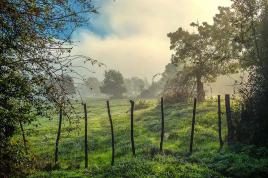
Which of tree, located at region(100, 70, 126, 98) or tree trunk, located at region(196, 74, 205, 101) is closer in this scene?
tree trunk, located at region(196, 74, 205, 101)

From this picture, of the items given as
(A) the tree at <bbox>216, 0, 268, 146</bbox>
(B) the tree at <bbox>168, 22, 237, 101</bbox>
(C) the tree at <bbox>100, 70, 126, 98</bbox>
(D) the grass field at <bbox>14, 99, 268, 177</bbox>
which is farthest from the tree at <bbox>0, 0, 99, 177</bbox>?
(C) the tree at <bbox>100, 70, 126, 98</bbox>

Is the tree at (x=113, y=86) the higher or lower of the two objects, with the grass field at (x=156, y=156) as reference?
higher

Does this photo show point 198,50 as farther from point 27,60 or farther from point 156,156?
point 27,60

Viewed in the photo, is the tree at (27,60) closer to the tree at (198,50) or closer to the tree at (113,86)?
the tree at (198,50)

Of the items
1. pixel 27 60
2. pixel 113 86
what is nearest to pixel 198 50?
pixel 27 60

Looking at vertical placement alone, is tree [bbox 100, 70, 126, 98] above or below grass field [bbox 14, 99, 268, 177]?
above

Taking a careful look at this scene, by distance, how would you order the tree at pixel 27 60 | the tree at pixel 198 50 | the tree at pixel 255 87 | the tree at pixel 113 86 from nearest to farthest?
the tree at pixel 27 60 < the tree at pixel 255 87 < the tree at pixel 198 50 < the tree at pixel 113 86

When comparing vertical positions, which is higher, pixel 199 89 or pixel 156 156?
pixel 199 89

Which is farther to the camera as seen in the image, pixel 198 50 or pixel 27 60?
pixel 198 50

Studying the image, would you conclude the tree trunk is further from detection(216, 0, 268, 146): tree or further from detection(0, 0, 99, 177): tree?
detection(0, 0, 99, 177): tree

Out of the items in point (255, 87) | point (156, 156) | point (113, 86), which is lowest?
point (156, 156)

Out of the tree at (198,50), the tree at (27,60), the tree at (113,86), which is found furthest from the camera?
the tree at (113,86)

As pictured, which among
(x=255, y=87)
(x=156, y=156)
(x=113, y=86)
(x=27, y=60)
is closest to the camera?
(x=27, y=60)

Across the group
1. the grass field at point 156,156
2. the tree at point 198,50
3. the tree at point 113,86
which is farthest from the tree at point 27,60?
the tree at point 113,86
